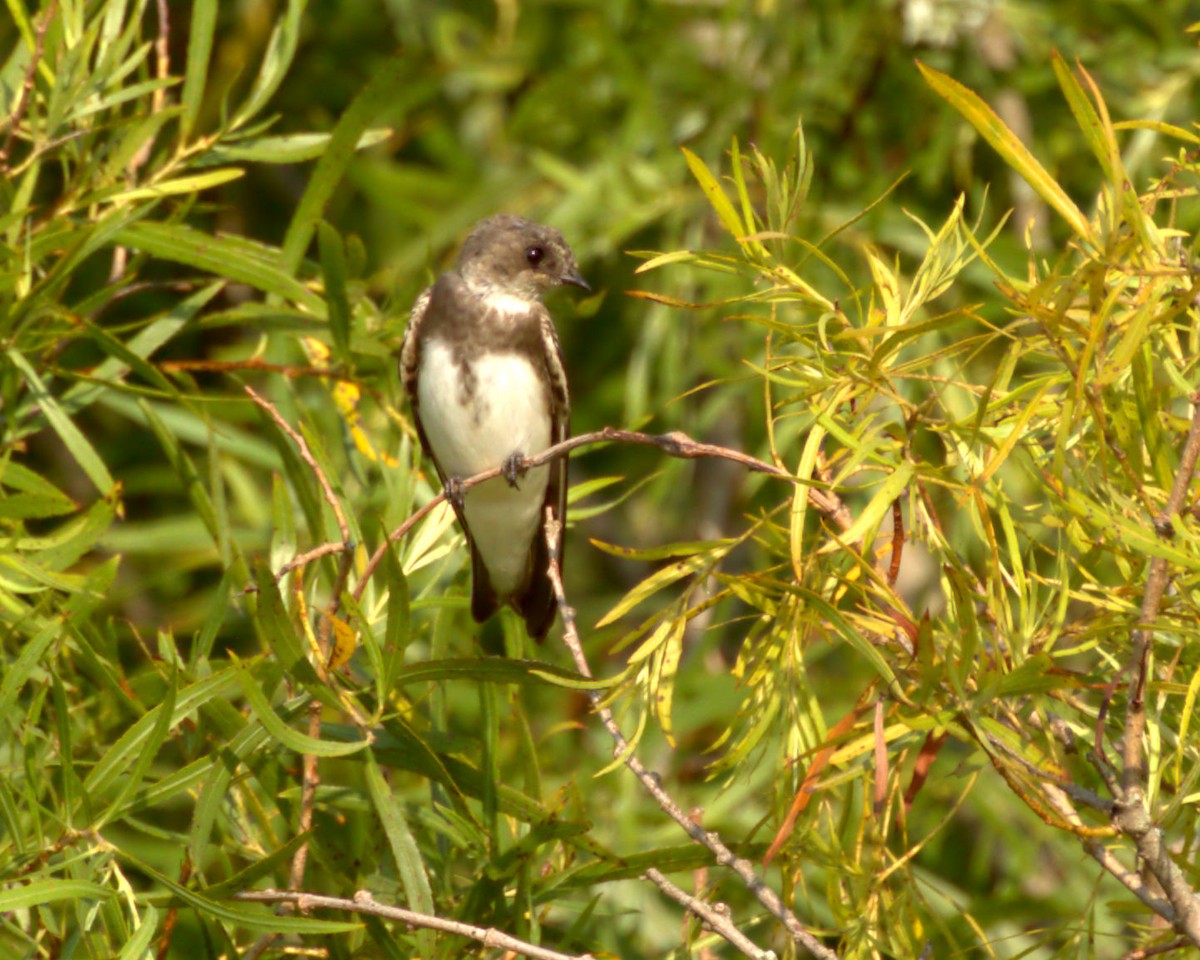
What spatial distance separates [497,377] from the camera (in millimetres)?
3812

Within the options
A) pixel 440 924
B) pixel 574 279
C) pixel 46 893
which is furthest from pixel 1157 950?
pixel 574 279

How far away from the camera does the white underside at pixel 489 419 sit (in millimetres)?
3797

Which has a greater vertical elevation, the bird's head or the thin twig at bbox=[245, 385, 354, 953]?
the thin twig at bbox=[245, 385, 354, 953]

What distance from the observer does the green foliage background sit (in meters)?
1.85

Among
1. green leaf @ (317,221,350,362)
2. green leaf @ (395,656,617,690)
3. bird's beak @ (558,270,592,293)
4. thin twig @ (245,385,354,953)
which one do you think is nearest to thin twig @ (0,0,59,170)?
green leaf @ (317,221,350,362)

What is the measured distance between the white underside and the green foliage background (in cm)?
19

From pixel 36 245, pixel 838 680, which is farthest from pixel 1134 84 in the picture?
pixel 36 245

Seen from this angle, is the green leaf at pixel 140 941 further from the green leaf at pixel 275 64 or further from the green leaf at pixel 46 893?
the green leaf at pixel 275 64

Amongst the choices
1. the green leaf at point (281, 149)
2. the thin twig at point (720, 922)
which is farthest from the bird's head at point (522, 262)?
the thin twig at point (720, 922)

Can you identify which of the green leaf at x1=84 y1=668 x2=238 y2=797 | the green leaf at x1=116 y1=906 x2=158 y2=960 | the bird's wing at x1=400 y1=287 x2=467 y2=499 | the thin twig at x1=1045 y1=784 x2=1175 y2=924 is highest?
the thin twig at x1=1045 y1=784 x2=1175 y2=924

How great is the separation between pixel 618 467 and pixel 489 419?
5.68 feet

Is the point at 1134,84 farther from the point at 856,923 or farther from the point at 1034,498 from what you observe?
the point at 856,923

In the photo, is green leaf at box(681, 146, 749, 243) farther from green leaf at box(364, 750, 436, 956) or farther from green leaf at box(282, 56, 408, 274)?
green leaf at box(282, 56, 408, 274)

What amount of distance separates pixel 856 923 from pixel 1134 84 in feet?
11.4
